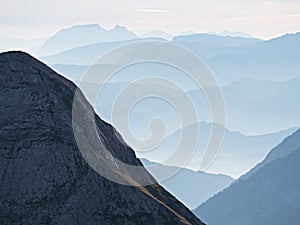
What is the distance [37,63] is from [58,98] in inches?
549

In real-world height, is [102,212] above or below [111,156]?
below

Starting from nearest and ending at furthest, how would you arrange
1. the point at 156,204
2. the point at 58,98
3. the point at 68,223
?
the point at 68,223, the point at 156,204, the point at 58,98

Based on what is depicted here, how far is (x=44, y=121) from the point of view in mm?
130250

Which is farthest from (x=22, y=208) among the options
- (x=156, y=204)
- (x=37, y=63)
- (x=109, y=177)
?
(x=37, y=63)

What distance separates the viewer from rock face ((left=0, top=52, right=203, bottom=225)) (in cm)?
11519

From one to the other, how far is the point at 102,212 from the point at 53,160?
49.3 feet

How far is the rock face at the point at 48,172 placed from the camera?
115188 mm

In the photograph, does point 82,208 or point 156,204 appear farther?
point 156,204

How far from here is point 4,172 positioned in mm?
118750

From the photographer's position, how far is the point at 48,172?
119 metres

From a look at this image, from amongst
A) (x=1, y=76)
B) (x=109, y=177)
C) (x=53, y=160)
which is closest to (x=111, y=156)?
(x=109, y=177)

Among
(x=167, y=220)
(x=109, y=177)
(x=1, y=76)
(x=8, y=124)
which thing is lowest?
(x=167, y=220)

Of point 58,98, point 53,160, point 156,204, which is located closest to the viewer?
point 53,160

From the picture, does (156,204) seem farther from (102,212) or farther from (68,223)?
(68,223)
